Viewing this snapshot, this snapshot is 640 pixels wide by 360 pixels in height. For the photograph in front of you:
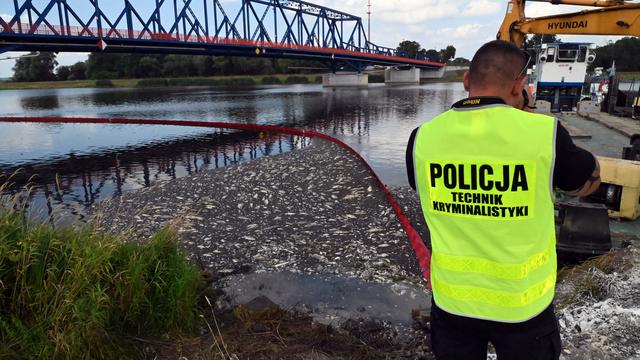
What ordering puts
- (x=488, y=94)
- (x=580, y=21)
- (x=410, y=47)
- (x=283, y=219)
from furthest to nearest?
(x=410, y=47)
(x=580, y=21)
(x=283, y=219)
(x=488, y=94)

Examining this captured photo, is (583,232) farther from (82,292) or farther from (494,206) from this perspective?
(82,292)

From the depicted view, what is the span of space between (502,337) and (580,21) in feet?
45.5

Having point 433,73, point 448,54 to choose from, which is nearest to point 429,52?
point 448,54

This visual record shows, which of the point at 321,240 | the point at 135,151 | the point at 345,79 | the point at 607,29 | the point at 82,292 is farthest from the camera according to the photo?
the point at 345,79

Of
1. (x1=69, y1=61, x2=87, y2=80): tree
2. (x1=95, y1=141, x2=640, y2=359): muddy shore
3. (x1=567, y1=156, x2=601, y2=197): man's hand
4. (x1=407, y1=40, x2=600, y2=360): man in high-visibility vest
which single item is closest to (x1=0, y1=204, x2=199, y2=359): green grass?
(x1=95, y1=141, x2=640, y2=359): muddy shore

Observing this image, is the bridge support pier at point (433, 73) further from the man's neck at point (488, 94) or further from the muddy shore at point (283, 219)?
the man's neck at point (488, 94)

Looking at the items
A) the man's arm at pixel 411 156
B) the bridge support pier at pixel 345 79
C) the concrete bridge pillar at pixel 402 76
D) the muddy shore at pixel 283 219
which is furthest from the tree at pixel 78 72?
the man's arm at pixel 411 156

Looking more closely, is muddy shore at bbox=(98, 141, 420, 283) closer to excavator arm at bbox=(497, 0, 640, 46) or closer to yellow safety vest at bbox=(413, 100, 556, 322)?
yellow safety vest at bbox=(413, 100, 556, 322)

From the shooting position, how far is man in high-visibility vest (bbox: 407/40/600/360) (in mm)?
2141

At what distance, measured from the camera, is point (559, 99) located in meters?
26.7

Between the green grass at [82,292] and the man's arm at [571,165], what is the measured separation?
13.0ft

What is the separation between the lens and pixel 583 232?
6.13 meters

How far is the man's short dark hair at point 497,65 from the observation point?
7.54 feet

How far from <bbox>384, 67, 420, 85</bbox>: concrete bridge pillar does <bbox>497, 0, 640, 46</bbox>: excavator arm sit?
Answer: 10213cm
